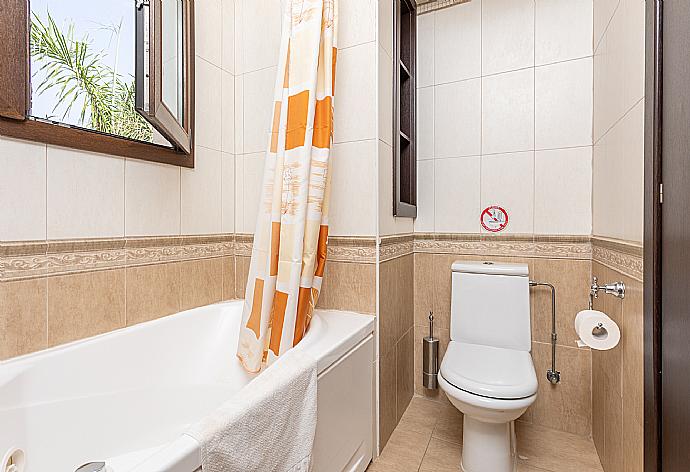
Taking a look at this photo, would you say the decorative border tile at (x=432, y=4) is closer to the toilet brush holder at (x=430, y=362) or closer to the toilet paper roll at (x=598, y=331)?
the toilet paper roll at (x=598, y=331)

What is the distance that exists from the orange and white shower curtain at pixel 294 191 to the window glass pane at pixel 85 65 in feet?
1.84

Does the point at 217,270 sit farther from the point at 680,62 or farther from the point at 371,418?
the point at 680,62

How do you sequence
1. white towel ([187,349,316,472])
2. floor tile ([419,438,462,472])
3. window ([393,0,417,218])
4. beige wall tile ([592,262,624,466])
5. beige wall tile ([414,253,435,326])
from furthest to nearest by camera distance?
beige wall tile ([414,253,435,326]), window ([393,0,417,218]), floor tile ([419,438,462,472]), beige wall tile ([592,262,624,466]), white towel ([187,349,316,472])

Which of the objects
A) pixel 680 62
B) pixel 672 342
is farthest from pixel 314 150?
pixel 672 342

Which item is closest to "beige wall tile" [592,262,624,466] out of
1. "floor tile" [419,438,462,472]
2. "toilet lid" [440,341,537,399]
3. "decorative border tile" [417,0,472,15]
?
"toilet lid" [440,341,537,399]

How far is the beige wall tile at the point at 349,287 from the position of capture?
171 centimetres

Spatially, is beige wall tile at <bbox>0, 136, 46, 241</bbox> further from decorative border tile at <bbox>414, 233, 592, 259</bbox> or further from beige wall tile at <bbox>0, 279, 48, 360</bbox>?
decorative border tile at <bbox>414, 233, 592, 259</bbox>

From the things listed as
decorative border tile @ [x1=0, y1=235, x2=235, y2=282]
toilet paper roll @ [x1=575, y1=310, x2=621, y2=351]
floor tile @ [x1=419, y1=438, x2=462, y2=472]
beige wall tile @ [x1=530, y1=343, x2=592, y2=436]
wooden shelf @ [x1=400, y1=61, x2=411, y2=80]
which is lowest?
floor tile @ [x1=419, y1=438, x2=462, y2=472]

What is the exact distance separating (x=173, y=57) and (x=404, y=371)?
6.15 feet

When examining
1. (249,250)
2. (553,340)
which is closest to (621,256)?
(553,340)

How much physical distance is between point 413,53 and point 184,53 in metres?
1.27

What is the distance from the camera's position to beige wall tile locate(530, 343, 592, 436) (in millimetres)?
1921

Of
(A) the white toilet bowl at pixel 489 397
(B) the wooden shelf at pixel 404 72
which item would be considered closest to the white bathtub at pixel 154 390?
(A) the white toilet bowl at pixel 489 397

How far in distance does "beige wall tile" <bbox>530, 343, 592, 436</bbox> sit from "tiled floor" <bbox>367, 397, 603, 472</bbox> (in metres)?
0.05
